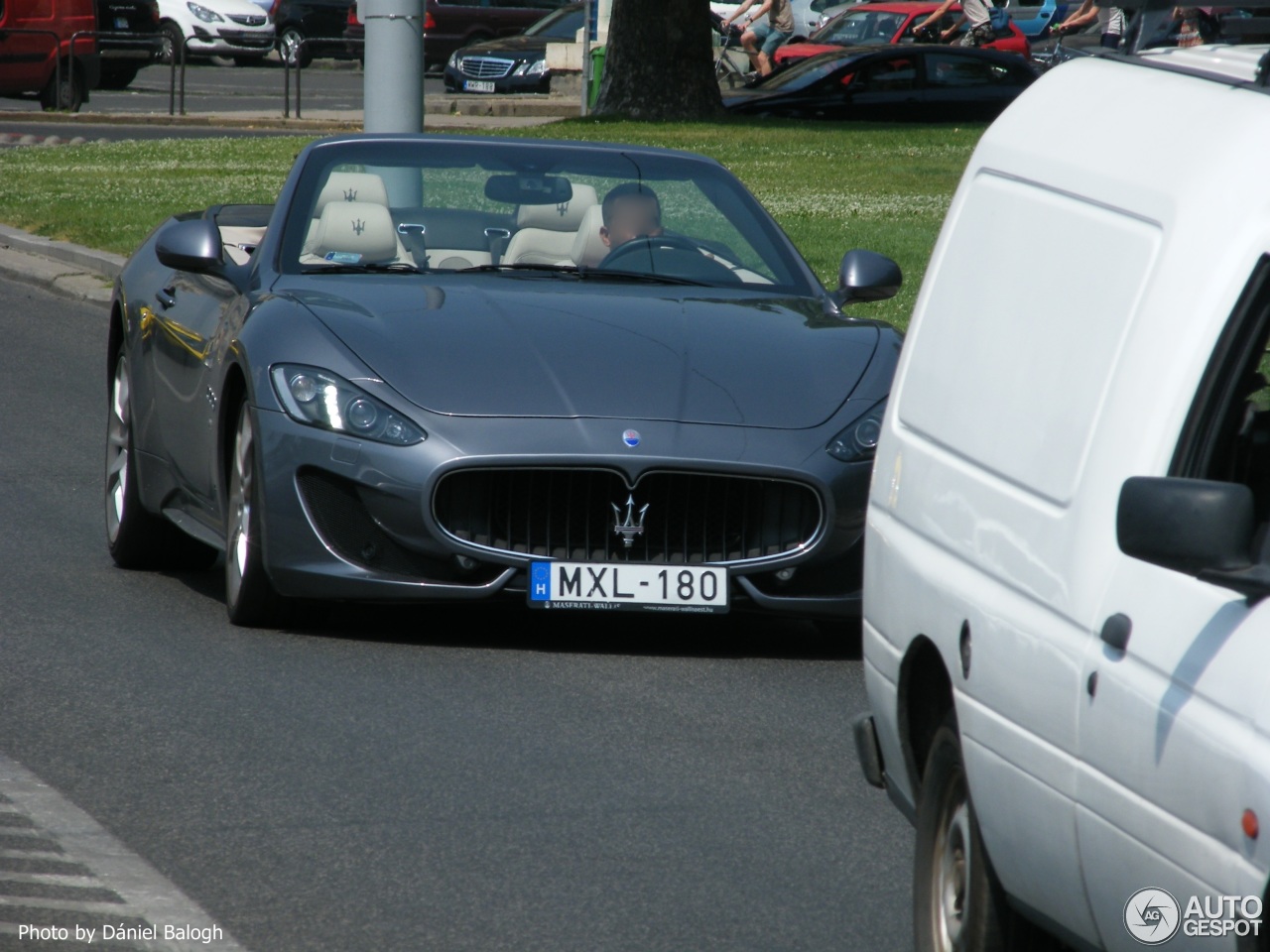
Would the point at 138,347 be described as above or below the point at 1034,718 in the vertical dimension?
below

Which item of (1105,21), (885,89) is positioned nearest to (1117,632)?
(1105,21)

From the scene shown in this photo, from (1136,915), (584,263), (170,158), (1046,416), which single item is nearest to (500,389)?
(584,263)

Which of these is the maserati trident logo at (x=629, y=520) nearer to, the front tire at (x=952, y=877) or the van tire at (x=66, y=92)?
the front tire at (x=952, y=877)

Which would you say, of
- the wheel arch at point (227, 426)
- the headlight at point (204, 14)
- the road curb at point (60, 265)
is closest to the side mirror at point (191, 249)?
the wheel arch at point (227, 426)

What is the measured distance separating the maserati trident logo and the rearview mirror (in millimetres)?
1847

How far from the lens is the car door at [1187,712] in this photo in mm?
3078

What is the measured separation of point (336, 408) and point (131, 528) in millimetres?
1668

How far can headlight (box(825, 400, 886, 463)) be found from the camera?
→ 23.4 ft

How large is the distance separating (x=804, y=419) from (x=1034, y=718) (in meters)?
3.55

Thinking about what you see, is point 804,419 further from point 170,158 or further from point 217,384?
point 170,158

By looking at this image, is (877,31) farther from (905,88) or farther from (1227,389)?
(1227,389)

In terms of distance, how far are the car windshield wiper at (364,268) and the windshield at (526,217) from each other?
0.05 feet

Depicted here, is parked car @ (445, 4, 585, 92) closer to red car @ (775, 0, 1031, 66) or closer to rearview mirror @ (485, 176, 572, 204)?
red car @ (775, 0, 1031, 66)

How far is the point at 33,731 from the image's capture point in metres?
6.10
